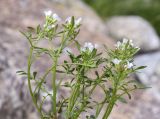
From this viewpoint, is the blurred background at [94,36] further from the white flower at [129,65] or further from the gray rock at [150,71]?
the white flower at [129,65]

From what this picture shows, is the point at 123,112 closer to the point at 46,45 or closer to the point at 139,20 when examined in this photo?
the point at 46,45

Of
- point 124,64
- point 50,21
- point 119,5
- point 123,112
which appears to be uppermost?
point 119,5

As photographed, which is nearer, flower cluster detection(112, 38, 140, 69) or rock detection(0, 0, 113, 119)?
flower cluster detection(112, 38, 140, 69)

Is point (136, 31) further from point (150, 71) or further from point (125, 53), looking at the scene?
point (125, 53)

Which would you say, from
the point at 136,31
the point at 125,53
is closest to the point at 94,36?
the point at 136,31

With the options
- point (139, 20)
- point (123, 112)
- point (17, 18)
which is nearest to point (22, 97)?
point (123, 112)

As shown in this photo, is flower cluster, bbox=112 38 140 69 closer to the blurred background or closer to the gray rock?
the blurred background

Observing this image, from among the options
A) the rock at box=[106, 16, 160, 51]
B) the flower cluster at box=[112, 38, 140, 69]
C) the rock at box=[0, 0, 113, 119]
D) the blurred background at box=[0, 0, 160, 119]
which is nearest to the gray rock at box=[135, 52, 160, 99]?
A: the blurred background at box=[0, 0, 160, 119]
